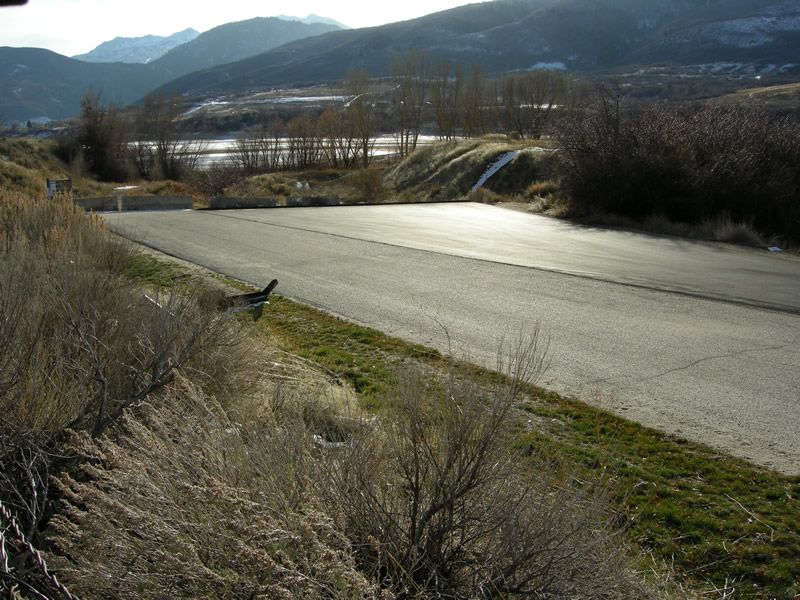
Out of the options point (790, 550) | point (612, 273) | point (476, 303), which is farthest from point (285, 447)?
point (612, 273)

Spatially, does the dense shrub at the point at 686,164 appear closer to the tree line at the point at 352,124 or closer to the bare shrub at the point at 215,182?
the bare shrub at the point at 215,182

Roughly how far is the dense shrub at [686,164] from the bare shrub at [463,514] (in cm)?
1729

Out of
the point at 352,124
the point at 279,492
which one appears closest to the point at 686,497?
the point at 279,492

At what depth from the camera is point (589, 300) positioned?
389 inches

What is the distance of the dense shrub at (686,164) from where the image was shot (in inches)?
695

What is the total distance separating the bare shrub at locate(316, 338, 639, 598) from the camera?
7.83 feet

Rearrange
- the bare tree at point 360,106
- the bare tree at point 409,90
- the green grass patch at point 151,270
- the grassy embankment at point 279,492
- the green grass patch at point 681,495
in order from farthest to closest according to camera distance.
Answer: the bare tree at point 409,90
the bare tree at point 360,106
the green grass patch at point 151,270
the green grass patch at point 681,495
the grassy embankment at point 279,492

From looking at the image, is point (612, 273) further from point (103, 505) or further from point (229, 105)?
point (229, 105)

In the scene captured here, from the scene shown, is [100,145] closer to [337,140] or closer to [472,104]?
[337,140]

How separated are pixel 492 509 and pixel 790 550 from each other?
2113 mm

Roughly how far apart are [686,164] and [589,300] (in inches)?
437

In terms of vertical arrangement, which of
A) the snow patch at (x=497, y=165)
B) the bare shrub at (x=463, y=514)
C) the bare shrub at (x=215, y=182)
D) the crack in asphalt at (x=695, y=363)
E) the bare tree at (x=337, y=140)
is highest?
the bare tree at (x=337, y=140)

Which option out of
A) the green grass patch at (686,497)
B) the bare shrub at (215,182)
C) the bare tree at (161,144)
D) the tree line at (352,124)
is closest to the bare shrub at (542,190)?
the bare shrub at (215,182)

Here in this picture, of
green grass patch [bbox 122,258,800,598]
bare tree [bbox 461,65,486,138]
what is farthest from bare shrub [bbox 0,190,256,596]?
bare tree [bbox 461,65,486,138]
